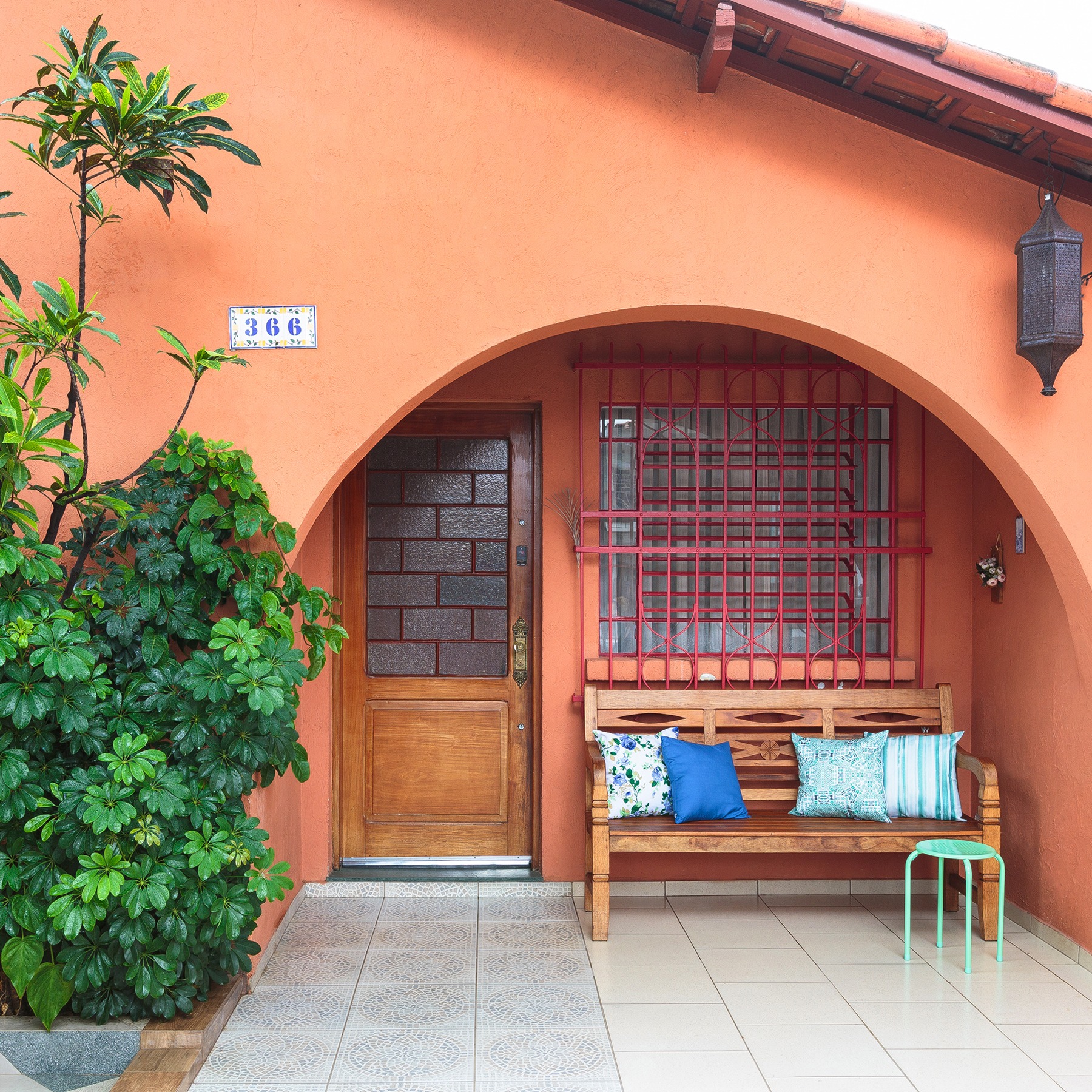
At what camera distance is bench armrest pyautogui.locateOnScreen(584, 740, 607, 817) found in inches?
153

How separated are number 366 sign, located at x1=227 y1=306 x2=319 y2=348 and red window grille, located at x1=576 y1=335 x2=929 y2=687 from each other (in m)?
1.55

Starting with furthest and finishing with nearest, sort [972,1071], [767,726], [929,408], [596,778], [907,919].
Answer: [767,726], [596,778], [907,919], [929,408], [972,1071]

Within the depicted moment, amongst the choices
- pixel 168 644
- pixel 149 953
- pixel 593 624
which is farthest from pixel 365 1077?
pixel 593 624

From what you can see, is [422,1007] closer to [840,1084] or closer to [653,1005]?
[653,1005]

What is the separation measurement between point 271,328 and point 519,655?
6.79ft

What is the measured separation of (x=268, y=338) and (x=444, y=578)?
5.68 feet

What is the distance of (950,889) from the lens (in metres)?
4.30

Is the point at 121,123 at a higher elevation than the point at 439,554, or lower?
higher

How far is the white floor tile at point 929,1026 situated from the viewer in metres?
3.04

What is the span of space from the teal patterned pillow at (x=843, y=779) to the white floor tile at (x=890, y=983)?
2.06 feet

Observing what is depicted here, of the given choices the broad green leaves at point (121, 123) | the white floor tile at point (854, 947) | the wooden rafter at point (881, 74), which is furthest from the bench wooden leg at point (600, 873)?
the wooden rafter at point (881, 74)

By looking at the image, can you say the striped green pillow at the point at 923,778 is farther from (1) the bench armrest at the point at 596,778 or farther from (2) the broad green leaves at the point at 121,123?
(2) the broad green leaves at the point at 121,123

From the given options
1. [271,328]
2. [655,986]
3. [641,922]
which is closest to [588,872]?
[641,922]

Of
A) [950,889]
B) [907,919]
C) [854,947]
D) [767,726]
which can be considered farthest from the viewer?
[767,726]
